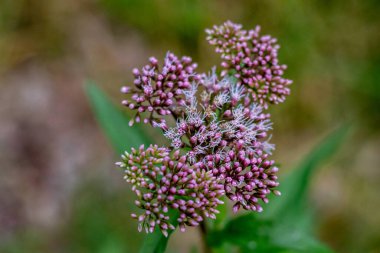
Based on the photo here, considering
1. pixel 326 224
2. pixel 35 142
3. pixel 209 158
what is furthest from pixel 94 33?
pixel 209 158

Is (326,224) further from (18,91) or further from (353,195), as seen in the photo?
(18,91)

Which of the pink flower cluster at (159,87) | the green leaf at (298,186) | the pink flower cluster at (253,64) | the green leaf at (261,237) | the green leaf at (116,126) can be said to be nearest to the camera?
the pink flower cluster at (159,87)

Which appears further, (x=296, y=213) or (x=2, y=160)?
(x=2, y=160)

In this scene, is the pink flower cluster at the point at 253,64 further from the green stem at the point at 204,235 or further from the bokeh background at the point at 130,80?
the bokeh background at the point at 130,80

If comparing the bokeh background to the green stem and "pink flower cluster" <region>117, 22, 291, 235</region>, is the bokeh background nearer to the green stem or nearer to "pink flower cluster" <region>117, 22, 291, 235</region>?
the green stem

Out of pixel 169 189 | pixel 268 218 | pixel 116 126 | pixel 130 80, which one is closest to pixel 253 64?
pixel 169 189

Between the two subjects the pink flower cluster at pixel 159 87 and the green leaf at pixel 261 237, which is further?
the green leaf at pixel 261 237

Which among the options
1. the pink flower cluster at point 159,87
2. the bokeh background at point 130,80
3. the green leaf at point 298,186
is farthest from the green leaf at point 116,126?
the bokeh background at point 130,80

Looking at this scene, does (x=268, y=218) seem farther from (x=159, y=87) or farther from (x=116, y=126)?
(x=159, y=87)
